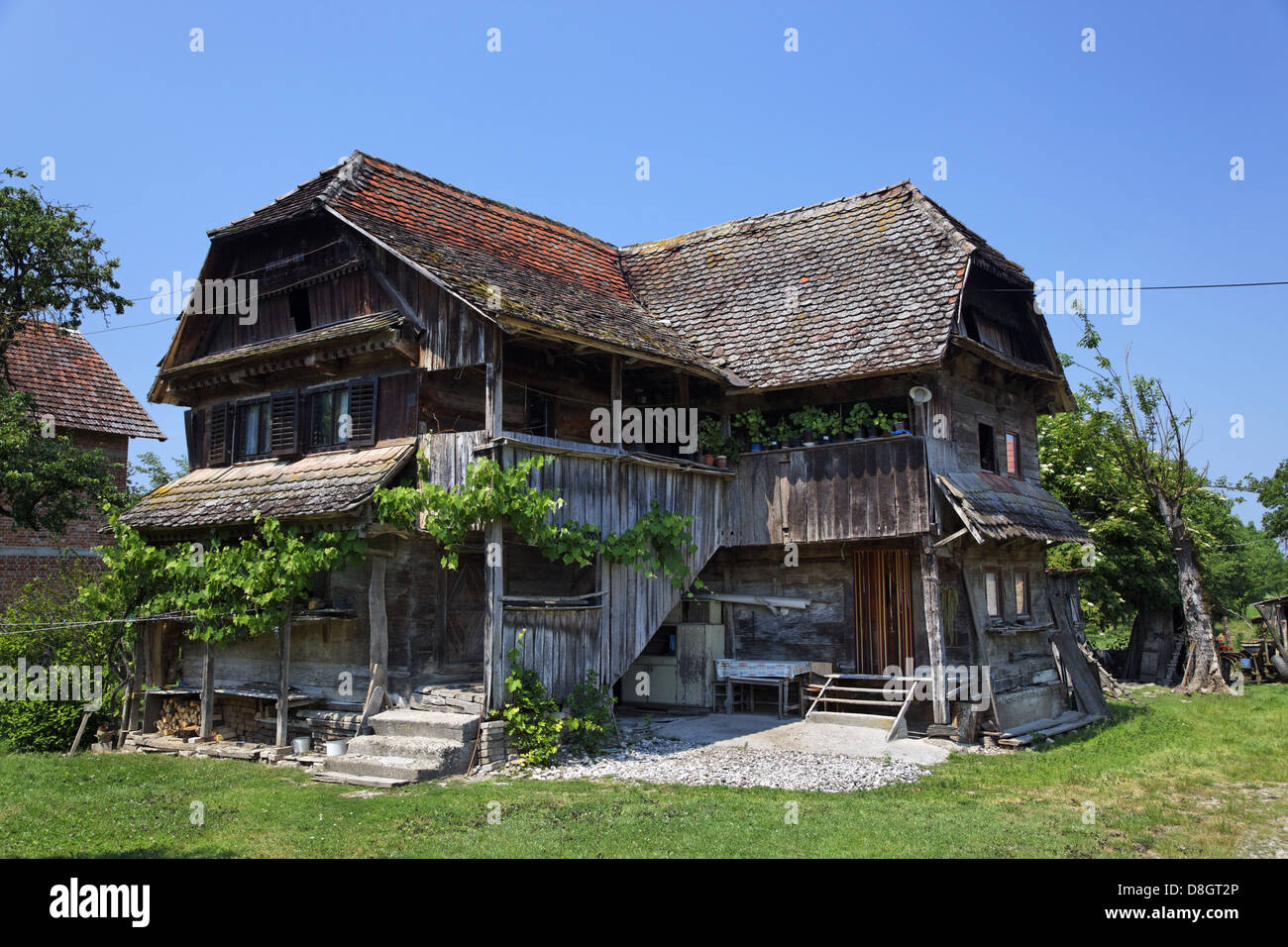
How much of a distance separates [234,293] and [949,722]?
14647mm

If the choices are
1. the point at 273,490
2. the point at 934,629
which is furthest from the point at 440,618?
the point at 934,629

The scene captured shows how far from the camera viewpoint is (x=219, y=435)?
1816 cm

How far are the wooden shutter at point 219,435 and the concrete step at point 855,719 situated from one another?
11.5m

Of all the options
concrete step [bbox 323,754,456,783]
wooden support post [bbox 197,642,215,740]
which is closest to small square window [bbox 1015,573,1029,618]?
concrete step [bbox 323,754,456,783]

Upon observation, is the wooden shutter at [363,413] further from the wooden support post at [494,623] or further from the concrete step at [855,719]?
the concrete step at [855,719]

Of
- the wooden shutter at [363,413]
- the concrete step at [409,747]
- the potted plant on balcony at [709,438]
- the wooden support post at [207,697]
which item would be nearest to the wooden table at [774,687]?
the potted plant on balcony at [709,438]

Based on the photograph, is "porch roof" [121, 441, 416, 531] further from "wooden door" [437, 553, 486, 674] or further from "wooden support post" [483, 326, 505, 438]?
"wooden door" [437, 553, 486, 674]

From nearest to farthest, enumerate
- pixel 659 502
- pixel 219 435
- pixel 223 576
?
pixel 223 576
pixel 659 502
pixel 219 435

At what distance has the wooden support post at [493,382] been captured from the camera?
44.9 feet

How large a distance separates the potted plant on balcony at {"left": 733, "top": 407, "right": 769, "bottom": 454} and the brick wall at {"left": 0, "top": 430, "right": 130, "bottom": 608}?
1418 centimetres

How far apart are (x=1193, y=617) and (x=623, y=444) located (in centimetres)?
1803

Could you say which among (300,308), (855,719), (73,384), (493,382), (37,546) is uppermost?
(73,384)

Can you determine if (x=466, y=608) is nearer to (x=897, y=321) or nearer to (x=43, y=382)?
(x=897, y=321)

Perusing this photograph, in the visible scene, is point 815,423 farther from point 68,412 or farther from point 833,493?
point 68,412
